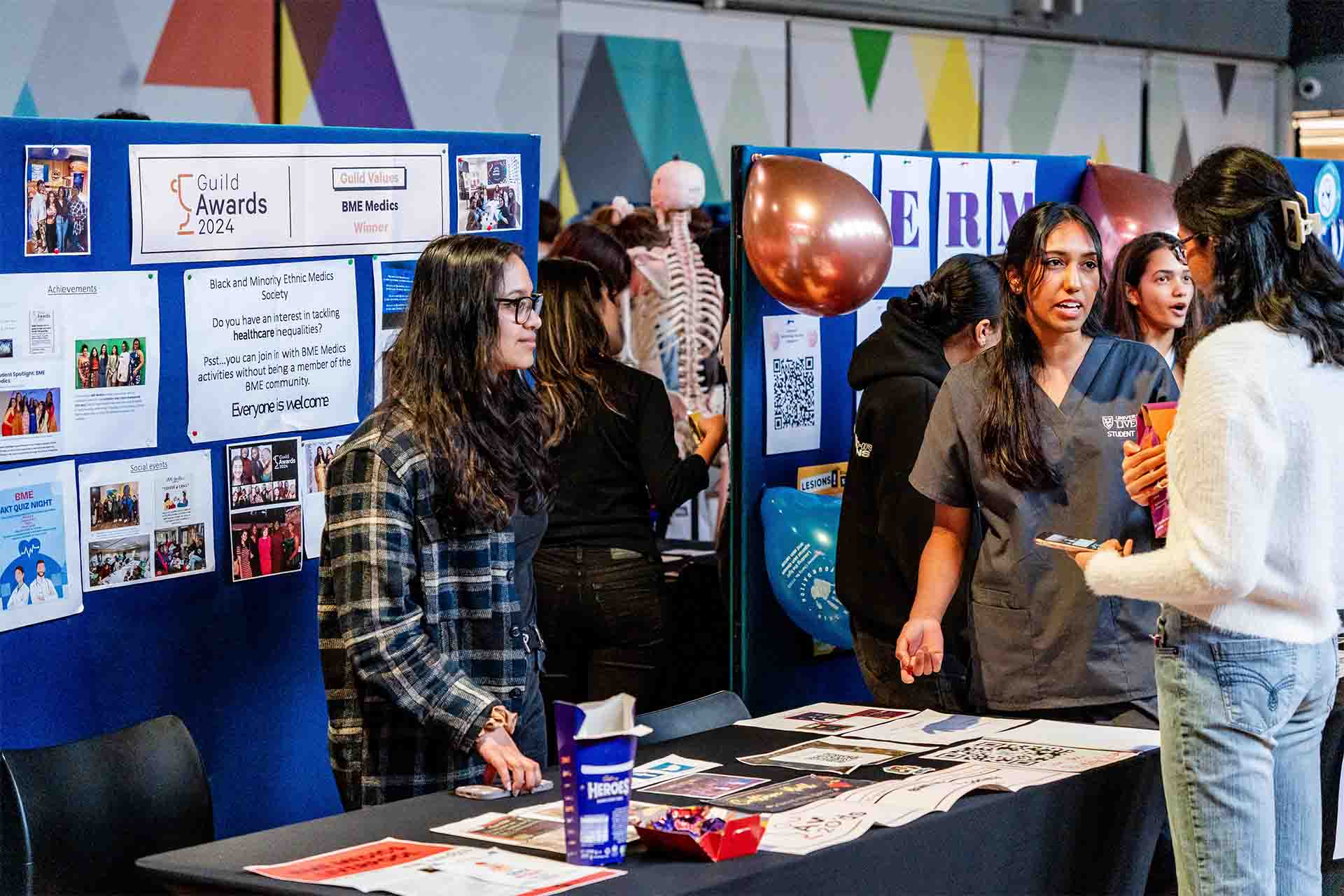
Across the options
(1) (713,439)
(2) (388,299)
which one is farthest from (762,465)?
(2) (388,299)

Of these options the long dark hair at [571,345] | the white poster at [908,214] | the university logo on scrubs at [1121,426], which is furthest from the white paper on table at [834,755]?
the white poster at [908,214]

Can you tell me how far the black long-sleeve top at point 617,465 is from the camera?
3895 mm

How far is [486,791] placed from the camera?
7.63 ft

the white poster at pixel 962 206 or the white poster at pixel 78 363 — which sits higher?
the white poster at pixel 962 206

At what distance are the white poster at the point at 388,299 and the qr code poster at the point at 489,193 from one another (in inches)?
6.7

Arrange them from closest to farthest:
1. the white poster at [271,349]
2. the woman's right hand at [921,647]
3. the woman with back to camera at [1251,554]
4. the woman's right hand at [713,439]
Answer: the woman with back to camera at [1251,554] → the woman's right hand at [921,647] → the white poster at [271,349] → the woman's right hand at [713,439]

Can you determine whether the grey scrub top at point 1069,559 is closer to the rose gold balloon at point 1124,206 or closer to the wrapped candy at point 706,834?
the wrapped candy at point 706,834

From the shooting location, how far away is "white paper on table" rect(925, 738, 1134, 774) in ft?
7.94

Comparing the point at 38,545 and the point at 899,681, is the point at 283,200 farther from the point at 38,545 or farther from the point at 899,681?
the point at 899,681

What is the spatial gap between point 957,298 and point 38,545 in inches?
73.5

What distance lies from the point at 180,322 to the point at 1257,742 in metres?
1.90

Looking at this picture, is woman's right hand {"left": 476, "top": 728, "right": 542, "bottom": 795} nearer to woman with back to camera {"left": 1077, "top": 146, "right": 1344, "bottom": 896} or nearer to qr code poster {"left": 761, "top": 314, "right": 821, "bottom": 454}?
woman with back to camera {"left": 1077, "top": 146, "right": 1344, "bottom": 896}

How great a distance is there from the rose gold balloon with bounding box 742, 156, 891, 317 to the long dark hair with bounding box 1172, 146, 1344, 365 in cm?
158

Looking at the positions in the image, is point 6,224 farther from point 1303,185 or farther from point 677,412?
point 1303,185
